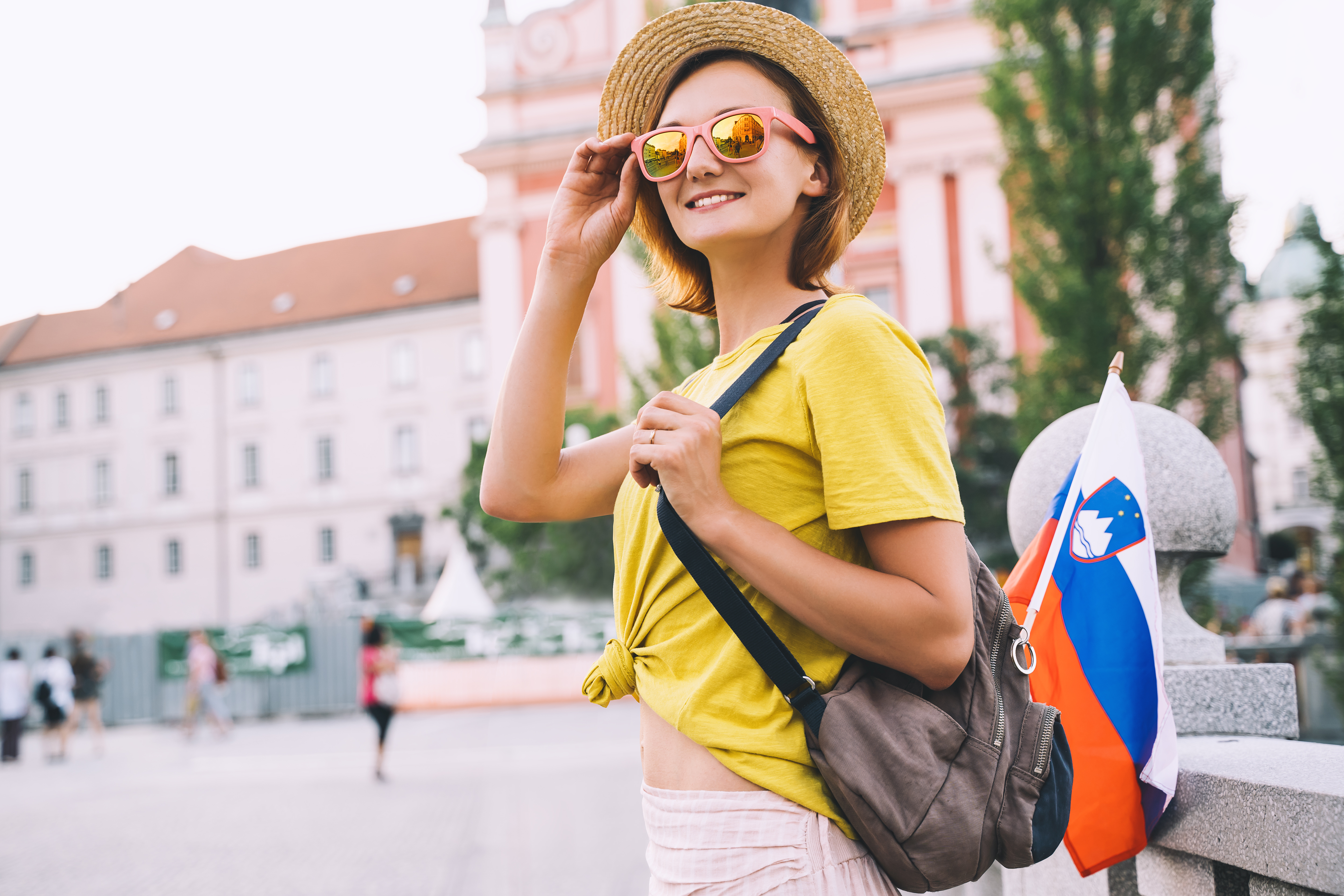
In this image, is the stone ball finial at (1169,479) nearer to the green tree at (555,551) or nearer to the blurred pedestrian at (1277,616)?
the blurred pedestrian at (1277,616)

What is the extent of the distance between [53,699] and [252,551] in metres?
35.6

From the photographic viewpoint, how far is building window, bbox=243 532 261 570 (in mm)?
50406

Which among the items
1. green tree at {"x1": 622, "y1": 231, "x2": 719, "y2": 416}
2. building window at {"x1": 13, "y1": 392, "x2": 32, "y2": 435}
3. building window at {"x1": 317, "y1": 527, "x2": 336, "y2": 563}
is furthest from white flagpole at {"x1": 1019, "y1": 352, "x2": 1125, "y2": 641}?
building window at {"x1": 13, "y1": 392, "x2": 32, "y2": 435}

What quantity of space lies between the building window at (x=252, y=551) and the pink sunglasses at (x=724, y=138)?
5225 centimetres

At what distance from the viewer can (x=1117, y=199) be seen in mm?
18125

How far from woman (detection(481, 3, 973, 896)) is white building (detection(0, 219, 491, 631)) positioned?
147 ft

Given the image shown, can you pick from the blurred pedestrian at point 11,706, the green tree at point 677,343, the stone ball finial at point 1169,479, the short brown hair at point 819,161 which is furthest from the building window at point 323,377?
the short brown hair at point 819,161

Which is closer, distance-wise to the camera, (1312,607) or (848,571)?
(848,571)

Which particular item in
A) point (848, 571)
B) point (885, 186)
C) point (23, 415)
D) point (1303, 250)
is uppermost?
point (885, 186)

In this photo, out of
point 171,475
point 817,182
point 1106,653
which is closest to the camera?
point 817,182

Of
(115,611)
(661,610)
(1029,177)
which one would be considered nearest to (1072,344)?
(1029,177)

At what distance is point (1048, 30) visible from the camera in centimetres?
1856

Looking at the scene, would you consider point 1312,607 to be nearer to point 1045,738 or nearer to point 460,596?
point 1045,738

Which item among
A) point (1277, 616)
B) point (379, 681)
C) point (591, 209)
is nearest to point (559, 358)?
point (591, 209)
